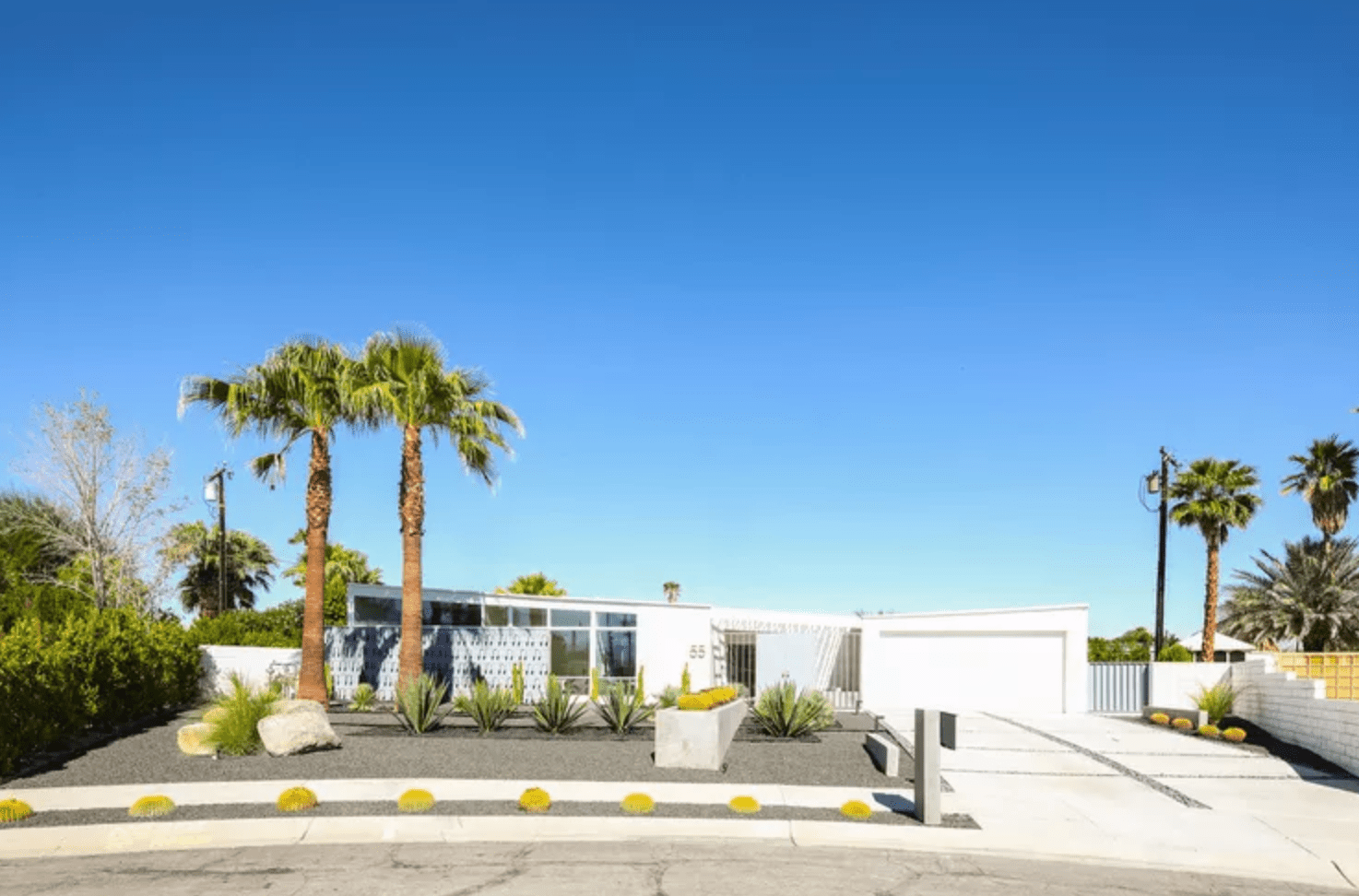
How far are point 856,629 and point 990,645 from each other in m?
3.73

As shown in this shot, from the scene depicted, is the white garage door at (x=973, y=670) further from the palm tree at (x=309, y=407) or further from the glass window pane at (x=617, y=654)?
the palm tree at (x=309, y=407)

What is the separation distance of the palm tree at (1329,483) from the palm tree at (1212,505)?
12911 mm

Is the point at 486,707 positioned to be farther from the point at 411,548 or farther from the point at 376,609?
the point at 376,609

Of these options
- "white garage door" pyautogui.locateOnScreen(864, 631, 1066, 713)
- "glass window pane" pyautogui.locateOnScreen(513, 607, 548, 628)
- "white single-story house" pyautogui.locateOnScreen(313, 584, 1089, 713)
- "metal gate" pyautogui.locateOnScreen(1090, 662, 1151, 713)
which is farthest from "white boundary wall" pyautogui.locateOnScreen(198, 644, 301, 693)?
"metal gate" pyautogui.locateOnScreen(1090, 662, 1151, 713)

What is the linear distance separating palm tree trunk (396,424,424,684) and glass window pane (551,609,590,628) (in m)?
6.69

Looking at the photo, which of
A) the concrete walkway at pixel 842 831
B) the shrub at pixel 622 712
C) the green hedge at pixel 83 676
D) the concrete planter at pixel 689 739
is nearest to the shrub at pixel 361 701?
the green hedge at pixel 83 676

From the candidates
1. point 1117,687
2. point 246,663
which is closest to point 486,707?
point 246,663

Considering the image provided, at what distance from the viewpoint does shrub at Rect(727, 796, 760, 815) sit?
13180mm

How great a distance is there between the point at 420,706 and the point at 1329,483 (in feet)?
130

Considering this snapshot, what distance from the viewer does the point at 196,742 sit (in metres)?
16.7

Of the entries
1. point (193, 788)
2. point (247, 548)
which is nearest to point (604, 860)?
point (193, 788)

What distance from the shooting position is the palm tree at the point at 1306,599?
42.5 m

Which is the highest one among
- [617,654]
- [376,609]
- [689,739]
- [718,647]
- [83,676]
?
[83,676]

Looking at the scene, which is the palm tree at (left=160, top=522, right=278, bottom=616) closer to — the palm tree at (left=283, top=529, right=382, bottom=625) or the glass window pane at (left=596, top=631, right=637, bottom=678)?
the palm tree at (left=283, top=529, right=382, bottom=625)
